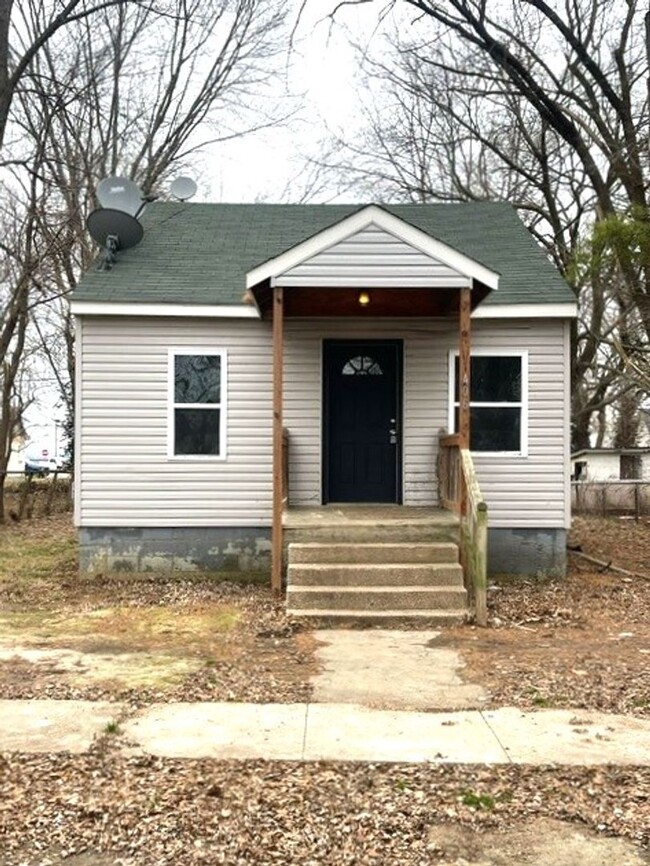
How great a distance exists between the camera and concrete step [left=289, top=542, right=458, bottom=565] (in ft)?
26.3

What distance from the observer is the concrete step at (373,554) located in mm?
8023

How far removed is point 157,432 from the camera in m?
9.73

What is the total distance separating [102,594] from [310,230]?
6.24 meters

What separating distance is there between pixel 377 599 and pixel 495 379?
3.64 metres

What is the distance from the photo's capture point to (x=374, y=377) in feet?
33.7

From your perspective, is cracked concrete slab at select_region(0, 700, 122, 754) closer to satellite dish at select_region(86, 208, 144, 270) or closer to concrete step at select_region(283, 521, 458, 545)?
concrete step at select_region(283, 521, 458, 545)

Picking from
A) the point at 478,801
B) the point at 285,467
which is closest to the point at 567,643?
the point at 478,801

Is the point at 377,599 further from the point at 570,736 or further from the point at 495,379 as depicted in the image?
the point at 495,379

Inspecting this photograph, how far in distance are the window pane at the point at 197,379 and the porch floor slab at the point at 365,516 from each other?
1.75 meters

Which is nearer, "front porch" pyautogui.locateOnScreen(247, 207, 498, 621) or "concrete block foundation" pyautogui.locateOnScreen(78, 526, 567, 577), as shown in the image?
"front porch" pyautogui.locateOnScreen(247, 207, 498, 621)

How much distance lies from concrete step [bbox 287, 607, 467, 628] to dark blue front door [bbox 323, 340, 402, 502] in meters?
2.99

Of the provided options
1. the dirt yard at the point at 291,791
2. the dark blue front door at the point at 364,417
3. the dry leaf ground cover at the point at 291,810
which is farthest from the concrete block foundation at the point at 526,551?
the dry leaf ground cover at the point at 291,810

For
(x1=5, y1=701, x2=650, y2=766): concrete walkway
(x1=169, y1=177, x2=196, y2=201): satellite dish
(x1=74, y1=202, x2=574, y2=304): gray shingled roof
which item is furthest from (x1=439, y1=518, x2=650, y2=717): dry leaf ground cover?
(x1=169, y1=177, x2=196, y2=201): satellite dish

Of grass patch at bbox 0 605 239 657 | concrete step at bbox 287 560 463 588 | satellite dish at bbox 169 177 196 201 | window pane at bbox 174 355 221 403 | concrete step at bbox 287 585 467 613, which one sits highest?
satellite dish at bbox 169 177 196 201
